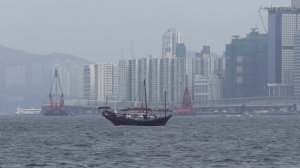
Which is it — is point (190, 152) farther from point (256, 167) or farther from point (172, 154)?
point (256, 167)

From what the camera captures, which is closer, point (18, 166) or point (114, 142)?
point (18, 166)

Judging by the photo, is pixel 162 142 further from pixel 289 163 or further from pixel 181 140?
pixel 289 163

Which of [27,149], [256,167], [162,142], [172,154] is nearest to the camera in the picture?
[256,167]

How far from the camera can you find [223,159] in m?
97.2

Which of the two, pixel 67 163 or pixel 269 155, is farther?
pixel 269 155

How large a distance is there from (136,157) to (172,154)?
16.8ft

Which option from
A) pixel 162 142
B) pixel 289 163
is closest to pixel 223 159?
pixel 289 163

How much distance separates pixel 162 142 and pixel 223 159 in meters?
31.9

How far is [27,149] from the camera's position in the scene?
11350 centimetres

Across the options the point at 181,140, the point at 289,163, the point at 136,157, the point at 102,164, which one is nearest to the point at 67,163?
the point at 102,164

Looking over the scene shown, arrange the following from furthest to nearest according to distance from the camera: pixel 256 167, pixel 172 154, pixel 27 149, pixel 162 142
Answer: pixel 162 142 → pixel 27 149 → pixel 172 154 → pixel 256 167

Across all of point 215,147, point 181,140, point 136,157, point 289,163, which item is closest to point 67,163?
point 136,157

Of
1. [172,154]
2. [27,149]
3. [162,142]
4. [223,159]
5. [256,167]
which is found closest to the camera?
[256,167]

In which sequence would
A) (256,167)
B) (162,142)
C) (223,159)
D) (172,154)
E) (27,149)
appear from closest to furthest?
1. (256,167)
2. (223,159)
3. (172,154)
4. (27,149)
5. (162,142)
